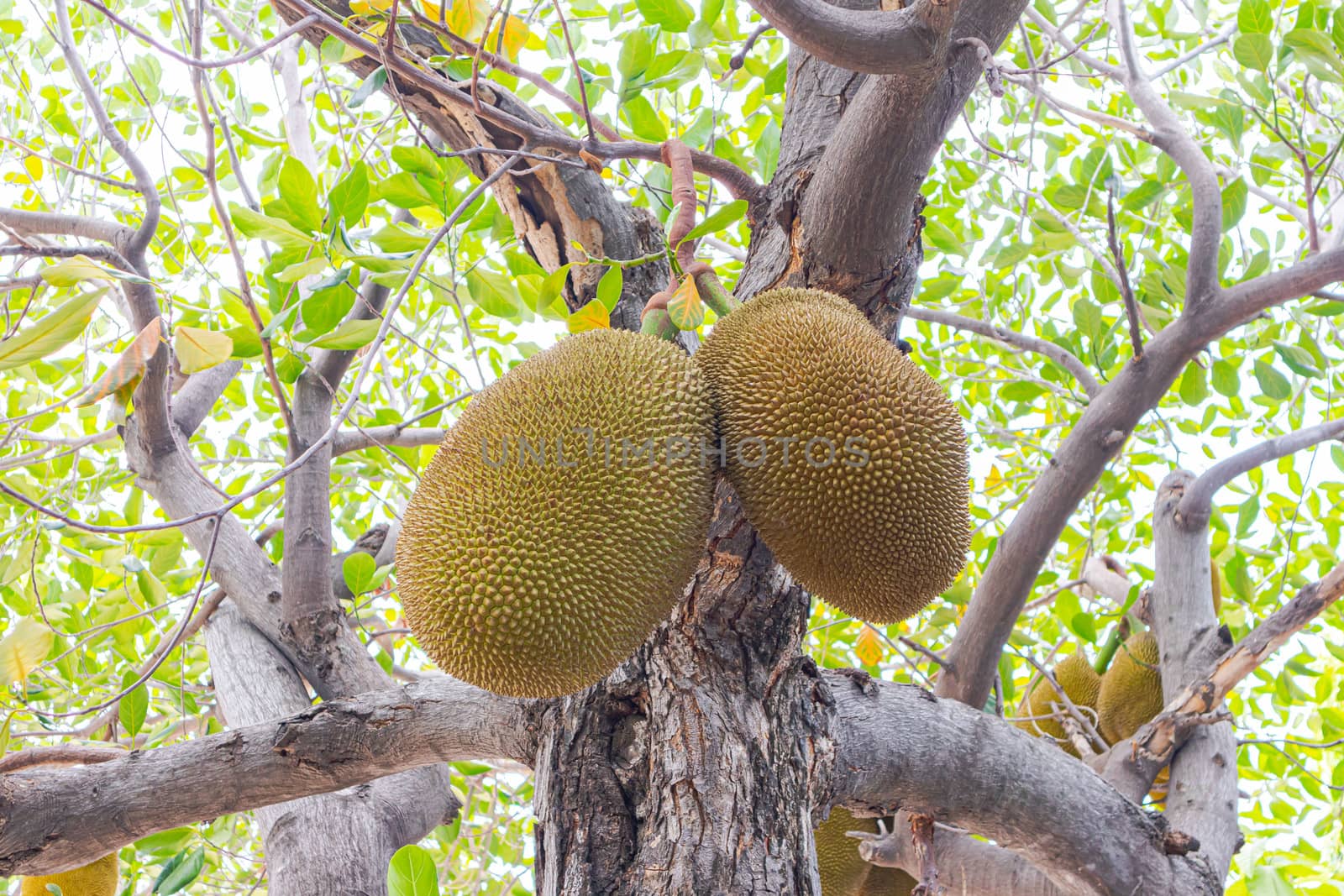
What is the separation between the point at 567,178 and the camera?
58.3 inches

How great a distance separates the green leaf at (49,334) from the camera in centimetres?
90

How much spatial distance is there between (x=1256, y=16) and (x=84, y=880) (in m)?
2.56

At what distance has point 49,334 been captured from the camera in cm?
92

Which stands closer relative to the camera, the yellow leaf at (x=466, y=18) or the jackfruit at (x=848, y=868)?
the yellow leaf at (x=466, y=18)

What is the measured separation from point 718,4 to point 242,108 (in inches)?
44.3

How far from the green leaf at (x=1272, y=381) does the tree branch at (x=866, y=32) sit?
52.2 inches

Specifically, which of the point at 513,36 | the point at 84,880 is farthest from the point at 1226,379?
the point at 84,880

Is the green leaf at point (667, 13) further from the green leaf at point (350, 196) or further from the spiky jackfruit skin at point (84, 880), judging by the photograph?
the spiky jackfruit skin at point (84, 880)

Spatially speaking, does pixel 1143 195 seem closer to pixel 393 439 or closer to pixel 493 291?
pixel 493 291

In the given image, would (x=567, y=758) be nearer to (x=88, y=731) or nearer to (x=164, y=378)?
(x=164, y=378)

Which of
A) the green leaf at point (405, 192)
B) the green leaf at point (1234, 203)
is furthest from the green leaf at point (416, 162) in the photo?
the green leaf at point (1234, 203)

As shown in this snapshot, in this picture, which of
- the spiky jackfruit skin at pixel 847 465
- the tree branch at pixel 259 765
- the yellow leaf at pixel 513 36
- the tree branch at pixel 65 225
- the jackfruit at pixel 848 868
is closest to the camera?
the spiky jackfruit skin at pixel 847 465

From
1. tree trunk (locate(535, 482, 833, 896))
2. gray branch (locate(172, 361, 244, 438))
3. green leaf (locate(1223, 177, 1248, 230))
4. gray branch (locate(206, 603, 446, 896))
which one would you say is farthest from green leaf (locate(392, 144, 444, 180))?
green leaf (locate(1223, 177, 1248, 230))

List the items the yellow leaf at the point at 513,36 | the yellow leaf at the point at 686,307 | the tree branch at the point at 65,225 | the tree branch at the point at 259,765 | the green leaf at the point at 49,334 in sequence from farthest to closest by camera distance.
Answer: the tree branch at the point at 65,225 < the yellow leaf at the point at 513,36 < the tree branch at the point at 259,765 < the yellow leaf at the point at 686,307 < the green leaf at the point at 49,334
